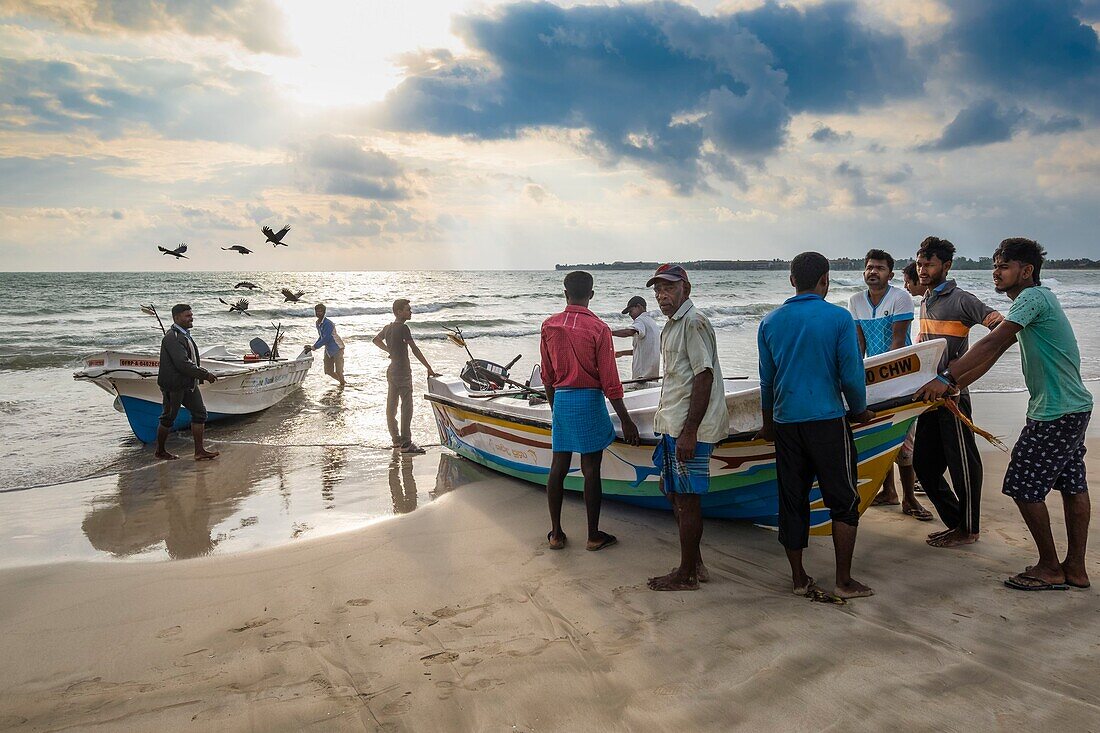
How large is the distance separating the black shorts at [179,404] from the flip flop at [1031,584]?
8.74 meters

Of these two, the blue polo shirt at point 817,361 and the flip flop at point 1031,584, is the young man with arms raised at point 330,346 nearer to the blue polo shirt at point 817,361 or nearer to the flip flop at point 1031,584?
the blue polo shirt at point 817,361

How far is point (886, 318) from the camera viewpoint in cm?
530

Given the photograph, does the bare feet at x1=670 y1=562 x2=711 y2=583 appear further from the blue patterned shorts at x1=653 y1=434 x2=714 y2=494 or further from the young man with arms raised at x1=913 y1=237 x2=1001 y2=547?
the young man with arms raised at x1=913 y1=237 x2=1001 y2=547

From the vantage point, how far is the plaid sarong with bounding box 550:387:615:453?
4.74 meters

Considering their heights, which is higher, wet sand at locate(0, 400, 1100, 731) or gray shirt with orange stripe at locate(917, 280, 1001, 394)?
gray shirt with orange stripe at locate(917, 280, 1001, 394)

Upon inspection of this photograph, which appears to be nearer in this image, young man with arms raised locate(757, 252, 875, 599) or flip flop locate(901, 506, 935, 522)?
young man with arms raised locate(757, 252, 875, 599)

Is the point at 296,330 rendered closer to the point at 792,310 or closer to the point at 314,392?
the point at 314,392

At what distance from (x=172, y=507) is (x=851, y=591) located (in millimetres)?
6232

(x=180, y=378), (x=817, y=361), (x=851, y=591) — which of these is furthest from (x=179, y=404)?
(x=851, y=591)

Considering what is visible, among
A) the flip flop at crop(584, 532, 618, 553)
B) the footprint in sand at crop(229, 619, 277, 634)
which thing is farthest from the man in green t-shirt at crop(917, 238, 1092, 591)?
the footprint in sand at crop(229, 619, 277, 634)

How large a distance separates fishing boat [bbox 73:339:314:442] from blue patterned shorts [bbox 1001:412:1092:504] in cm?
936

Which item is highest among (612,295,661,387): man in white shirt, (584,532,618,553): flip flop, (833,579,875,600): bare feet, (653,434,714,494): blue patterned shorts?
(612,295,661,387): man in white shirt

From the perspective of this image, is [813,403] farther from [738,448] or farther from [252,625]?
[252,625]

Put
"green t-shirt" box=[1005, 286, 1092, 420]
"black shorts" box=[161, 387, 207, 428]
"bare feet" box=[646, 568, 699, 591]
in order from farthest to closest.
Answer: "black shorts" box=[161, 387, 207, 428], "bare feet" box=[646, 568, 699, 591], "green t-shirt" box=[1005, 286, 1092, 420]
